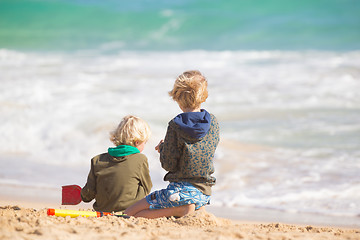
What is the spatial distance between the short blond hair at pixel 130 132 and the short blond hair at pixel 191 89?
376 mm

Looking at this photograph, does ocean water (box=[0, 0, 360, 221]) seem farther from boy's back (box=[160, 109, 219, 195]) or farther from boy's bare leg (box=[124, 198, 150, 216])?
boy's back (box=[160, 109, 219, 195])

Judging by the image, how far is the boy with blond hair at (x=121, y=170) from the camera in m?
3.42

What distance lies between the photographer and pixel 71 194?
145 inches

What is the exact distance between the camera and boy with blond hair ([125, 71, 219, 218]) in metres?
3.20

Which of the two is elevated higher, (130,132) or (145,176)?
(130,132)

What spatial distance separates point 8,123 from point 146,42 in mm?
13449

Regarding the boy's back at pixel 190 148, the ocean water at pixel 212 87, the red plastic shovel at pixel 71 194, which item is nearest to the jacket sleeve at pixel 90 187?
the red plastic shovel at pixel 71 194

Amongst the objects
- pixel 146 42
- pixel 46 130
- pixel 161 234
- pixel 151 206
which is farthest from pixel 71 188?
pixel 146 42

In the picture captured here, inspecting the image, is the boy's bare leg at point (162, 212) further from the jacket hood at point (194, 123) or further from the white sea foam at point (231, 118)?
the white sea foam at point (231, 118)

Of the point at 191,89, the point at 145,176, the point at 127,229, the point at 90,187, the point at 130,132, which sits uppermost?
the point at 191,89

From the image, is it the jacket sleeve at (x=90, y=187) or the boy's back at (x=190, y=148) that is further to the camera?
the jacket sleeve at (x=90, y=187)

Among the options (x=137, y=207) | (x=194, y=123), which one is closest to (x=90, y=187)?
(x=137, y=207)

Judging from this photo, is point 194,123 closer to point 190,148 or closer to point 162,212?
point 190,148

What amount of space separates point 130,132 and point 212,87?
847 cm
